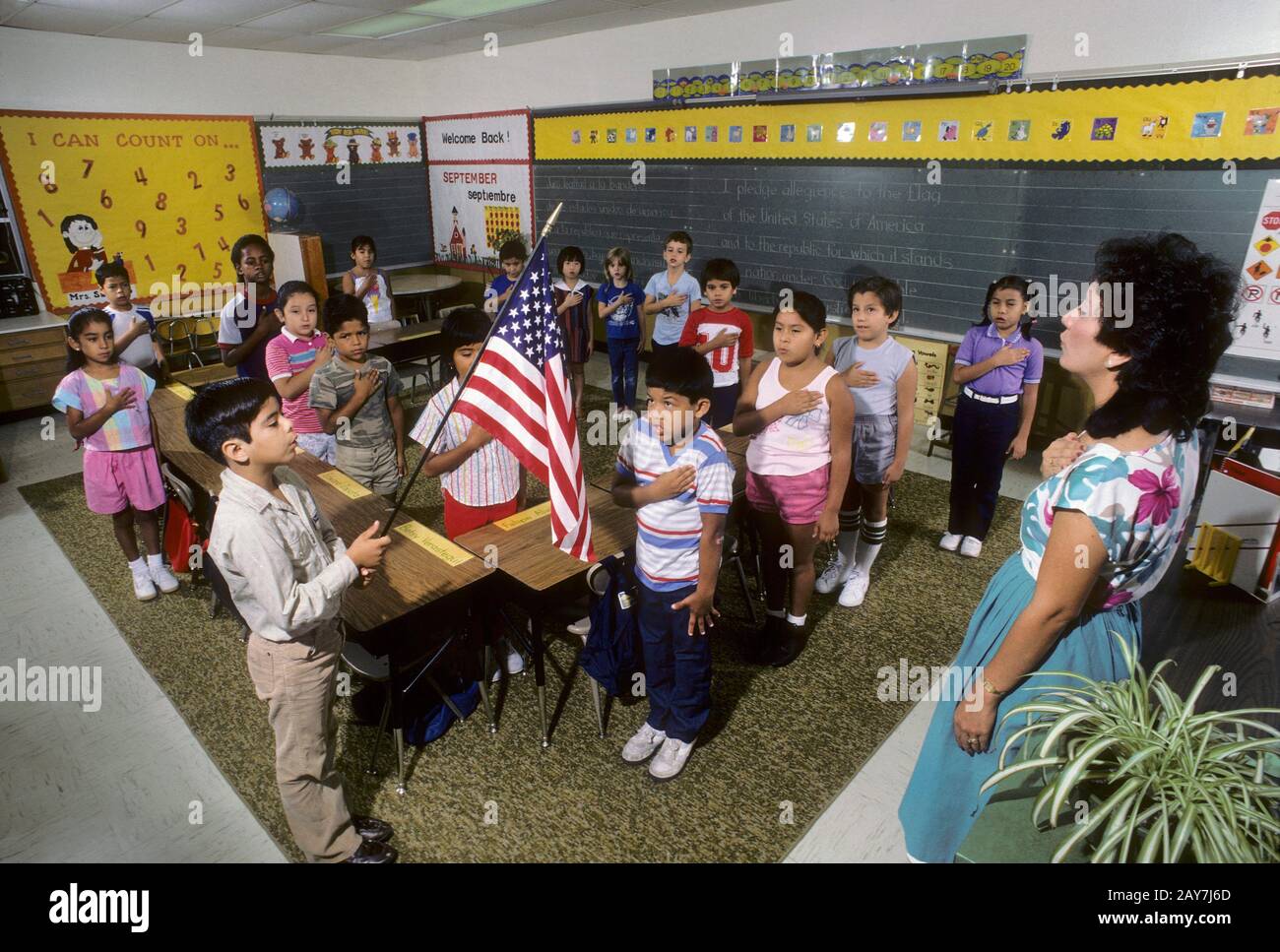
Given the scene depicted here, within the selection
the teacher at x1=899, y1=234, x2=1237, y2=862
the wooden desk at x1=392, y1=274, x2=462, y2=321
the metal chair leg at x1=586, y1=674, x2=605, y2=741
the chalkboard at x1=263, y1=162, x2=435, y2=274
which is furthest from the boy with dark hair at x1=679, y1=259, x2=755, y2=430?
the chalkboard at x1=263, y1=162, x2=435, y2=274

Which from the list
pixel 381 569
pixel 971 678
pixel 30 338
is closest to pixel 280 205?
pixel 30 338

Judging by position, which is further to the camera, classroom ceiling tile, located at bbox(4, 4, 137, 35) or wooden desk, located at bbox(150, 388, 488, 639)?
classroom ceiling tile, located at bbox(4, 4, 137, 35)

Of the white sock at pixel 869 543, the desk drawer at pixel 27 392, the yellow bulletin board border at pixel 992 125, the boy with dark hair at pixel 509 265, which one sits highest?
the yellow bulletin board border at pixel 992 125

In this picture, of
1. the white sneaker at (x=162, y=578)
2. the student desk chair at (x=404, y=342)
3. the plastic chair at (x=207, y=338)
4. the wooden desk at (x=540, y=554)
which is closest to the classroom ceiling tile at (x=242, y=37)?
Result: the plastic chair at (x=207, y=338)

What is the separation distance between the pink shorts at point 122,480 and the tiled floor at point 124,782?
2.07ft

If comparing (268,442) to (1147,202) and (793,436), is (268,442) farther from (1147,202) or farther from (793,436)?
(1147,202)

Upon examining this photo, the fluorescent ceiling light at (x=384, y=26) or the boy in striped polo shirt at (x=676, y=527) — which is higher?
the fluorescent ceiling light at (x=384, y=26)


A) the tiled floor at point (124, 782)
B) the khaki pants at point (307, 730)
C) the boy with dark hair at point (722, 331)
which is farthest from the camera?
the boy with dark hair at point (722, 331)

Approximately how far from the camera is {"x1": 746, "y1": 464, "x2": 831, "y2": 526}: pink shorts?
2.91 meters

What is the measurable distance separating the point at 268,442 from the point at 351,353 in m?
1.47

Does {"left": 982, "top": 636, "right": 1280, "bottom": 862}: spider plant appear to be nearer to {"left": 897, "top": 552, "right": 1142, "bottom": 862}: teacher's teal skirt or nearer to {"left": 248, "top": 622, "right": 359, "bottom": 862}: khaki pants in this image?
{"left": 897, "top": 552, "right": 1142, "bottom": 862}: teacher's teal skirt

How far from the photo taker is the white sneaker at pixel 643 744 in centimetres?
269

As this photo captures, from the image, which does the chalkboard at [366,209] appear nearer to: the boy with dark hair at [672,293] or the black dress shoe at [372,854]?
the boy with dark hair at [672,293]

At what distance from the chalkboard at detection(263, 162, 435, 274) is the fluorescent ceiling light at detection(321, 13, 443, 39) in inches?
76.8
